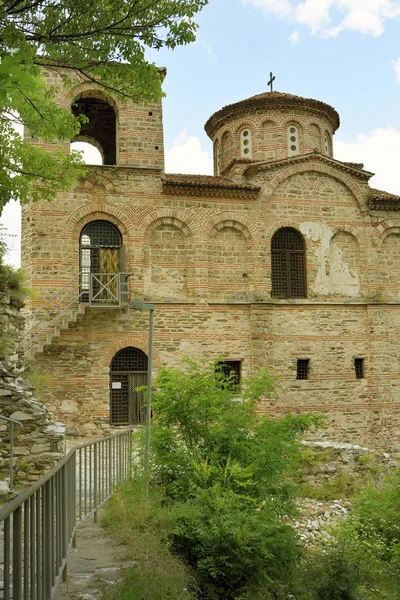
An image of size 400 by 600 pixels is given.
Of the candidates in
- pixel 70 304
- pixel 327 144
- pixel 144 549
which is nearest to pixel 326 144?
pixel 327 144

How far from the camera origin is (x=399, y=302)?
19.8m

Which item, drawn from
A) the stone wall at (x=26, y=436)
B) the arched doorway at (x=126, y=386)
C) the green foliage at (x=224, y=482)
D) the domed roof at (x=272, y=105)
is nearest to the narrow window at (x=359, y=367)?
the arched doorway at (x=126, y=386)

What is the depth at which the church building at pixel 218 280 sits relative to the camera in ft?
55.2

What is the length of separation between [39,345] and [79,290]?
7.52ft

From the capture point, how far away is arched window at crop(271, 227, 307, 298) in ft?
62.4

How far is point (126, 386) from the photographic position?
1716 centimetres

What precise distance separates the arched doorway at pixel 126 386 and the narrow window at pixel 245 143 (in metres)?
9.83

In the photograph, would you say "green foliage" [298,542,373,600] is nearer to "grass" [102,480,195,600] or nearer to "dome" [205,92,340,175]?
"grass" [102,480,195,600]

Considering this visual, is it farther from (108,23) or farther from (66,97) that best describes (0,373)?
(66,97)

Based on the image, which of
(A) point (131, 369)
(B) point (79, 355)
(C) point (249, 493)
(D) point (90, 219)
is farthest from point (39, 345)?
(C) point (249, 493)

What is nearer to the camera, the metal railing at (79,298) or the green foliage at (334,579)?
the green foliage at (334,579)

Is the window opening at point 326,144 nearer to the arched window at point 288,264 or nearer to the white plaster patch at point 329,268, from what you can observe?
the white plaster patch at point 329,268

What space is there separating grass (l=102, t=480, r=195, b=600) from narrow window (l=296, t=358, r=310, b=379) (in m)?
10.9

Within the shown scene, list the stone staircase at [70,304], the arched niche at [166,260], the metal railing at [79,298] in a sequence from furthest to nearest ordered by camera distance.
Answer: the arched niche at [166,260] < the metal railing at [79,298] < the stone staircase at [70,304]
